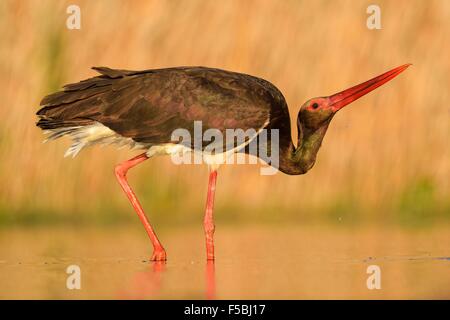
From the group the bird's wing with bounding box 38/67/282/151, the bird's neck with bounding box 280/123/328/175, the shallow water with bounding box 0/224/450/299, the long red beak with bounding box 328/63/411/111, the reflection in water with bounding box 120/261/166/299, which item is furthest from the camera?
the bird's neck with bounding box 280/123/328/175

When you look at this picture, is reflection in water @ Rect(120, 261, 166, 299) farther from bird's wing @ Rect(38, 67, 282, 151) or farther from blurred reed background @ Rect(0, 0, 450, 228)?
blurred reed background @ Rect(0, 0, 450, 228)

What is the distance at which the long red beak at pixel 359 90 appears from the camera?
1113 cm

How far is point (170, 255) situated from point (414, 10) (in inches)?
153

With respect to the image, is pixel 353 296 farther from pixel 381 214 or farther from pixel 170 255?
pixel 381 214

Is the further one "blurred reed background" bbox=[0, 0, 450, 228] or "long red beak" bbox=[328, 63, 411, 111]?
"blurred reed background" bbox=[0, 0, 450, 228]

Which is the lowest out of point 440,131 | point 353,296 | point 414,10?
point 353,296

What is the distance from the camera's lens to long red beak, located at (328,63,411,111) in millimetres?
11133

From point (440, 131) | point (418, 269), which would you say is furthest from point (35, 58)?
point (418, 269)

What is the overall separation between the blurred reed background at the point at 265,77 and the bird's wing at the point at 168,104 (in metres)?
1.72

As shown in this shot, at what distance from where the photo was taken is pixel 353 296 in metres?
8.67

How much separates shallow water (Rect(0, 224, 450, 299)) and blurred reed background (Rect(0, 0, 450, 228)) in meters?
0.45

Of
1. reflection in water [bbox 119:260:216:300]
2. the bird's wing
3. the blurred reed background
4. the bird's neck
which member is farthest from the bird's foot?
the blurred reed background

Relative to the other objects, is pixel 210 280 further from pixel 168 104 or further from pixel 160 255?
pixel 168 104

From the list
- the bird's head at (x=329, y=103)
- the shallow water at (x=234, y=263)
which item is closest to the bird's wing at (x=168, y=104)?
the bird's head at (x=329, y=103)
